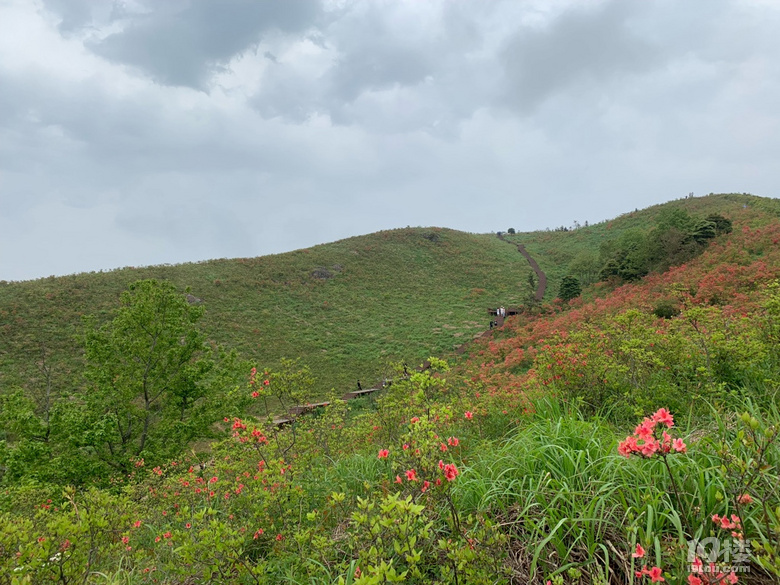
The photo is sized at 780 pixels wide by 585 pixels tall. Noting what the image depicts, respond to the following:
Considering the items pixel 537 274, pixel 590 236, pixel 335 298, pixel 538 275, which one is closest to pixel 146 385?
pixel 335 298

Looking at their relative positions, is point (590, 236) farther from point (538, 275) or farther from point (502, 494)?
point (502, 494)

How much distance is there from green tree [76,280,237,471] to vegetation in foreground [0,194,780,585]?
228cm

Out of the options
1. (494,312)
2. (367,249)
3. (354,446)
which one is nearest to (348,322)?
(494,312)

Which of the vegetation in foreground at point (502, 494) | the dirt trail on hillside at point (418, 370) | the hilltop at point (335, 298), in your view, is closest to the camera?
the vegetation in foreground at point (502, 494)

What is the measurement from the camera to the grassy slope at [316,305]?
22469 millimetres

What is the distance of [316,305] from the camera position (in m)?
34.5

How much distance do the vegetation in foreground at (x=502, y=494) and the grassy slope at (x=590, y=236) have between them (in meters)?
31.6

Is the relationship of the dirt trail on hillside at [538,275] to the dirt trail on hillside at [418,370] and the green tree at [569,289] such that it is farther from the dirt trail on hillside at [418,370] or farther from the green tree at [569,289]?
the green tree at [569,289]

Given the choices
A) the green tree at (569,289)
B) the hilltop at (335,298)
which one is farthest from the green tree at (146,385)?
the green tree at (569,289)

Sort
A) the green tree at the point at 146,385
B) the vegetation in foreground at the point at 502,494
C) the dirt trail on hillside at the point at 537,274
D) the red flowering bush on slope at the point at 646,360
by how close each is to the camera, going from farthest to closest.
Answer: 1. the dirt trail on hillside at the point at 537,274
2. the green tree at the point at 146,385
3. the red flowering bush on slope at the point at 646,360
4. the vegetation in foreground at the point at 502,494

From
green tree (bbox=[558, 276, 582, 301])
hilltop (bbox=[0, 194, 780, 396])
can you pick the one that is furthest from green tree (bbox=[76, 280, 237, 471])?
green tree (bbox=[558, 276, 582, 301])

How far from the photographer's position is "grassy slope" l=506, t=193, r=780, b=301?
137 feet

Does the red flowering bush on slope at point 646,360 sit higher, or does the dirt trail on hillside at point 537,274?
the dirt trail on hillside at point 537,274

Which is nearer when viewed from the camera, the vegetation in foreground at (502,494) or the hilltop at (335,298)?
the vegetation in foreground at (502,494)
